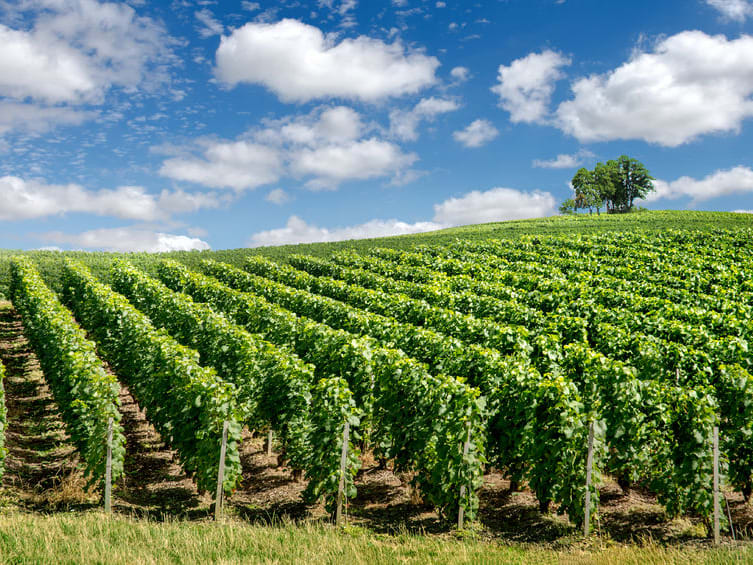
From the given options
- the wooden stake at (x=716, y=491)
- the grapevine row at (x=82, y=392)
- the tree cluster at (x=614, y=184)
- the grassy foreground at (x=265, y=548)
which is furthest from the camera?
the tree cluster at (x=614, y=184)

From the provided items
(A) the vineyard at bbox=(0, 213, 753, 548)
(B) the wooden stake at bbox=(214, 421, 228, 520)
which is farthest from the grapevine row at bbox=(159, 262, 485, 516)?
(B) the wooden stake at bbox=(214, 421, 228, 520)

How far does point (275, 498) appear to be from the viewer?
1138 centimetres

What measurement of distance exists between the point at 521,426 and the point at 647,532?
9.29 feet

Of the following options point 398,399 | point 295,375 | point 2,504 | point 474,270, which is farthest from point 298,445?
point 474,270

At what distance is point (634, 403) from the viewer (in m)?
10.4

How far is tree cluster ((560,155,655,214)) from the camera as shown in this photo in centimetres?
9856

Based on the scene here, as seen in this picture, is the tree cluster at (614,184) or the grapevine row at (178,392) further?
the tree cluster at (614,184)

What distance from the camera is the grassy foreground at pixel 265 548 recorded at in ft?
25.0

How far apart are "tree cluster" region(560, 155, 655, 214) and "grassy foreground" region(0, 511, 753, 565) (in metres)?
100

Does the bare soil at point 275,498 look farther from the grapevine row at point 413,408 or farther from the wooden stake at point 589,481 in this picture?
the grapevine row at point 413,408

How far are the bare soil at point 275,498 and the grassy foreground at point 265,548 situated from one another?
793 millimetres

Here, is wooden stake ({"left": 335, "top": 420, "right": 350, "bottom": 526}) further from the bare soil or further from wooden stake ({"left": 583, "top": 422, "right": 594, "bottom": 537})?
wooden stake ({"left": 583, "top": 422, "right": 594, "bottom": 537})

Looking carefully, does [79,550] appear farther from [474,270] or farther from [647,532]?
[474,270]

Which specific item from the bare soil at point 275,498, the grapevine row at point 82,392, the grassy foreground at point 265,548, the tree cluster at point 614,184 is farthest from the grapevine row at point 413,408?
the tree cluster at point 614,184
